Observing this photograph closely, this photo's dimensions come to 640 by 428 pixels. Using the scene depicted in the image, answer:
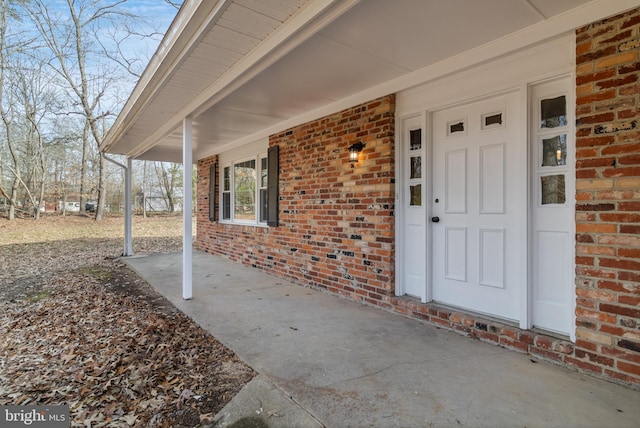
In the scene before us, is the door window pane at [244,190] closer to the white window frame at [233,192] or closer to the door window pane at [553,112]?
the white window frame at [233,192]

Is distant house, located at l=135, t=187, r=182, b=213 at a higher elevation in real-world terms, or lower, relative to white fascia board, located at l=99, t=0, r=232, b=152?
lower

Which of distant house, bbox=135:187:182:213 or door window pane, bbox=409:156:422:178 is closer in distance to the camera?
door window pane, bbox=409:156:422:178

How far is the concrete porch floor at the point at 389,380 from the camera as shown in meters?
1.79

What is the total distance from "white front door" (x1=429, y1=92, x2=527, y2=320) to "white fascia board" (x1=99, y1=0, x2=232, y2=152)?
2.29m

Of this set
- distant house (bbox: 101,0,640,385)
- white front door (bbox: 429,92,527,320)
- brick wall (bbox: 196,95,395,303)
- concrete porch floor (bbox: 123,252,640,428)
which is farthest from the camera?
brick wall (bbox: 196,95,395,303)

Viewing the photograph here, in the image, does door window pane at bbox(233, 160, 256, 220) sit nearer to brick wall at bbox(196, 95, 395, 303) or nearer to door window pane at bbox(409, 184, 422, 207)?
brick wall at bbox(196, 95, 395, 303)

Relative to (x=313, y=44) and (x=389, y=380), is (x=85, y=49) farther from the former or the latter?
(x=389, y=380)

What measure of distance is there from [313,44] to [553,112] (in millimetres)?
1986

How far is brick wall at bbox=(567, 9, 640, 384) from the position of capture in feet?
6.66

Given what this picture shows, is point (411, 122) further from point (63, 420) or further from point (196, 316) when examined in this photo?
point (63, 420)

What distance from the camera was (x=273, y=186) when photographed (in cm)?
546

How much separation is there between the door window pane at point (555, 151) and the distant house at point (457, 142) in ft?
0.05

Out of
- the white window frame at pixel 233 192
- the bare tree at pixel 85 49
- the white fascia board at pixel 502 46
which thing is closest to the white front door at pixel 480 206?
the white fascia board at pixel 502 46

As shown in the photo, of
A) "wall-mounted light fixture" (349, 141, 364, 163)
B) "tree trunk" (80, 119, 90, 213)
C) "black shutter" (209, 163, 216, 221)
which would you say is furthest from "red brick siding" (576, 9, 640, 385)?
"tree trunk" (80, 119, 90, 213)
